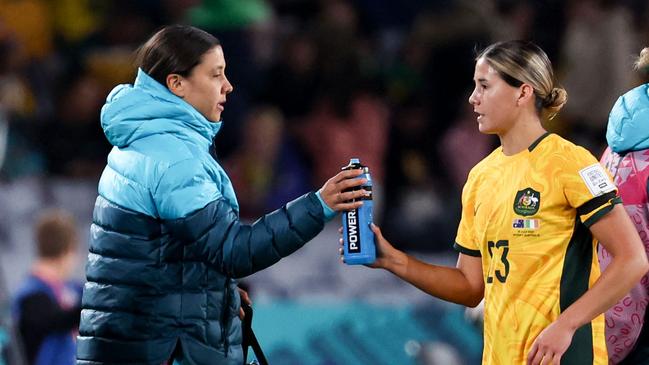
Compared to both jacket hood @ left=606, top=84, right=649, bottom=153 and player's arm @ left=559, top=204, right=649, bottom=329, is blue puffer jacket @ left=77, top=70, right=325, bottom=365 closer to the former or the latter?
player's arm @ left=559, top=204, right=649, bottom=329

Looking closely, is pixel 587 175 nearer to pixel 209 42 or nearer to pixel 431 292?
pixel 431 292

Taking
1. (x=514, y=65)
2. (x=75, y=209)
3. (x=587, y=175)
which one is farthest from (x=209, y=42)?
(x=75, y=209)

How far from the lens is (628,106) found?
13.6 feet

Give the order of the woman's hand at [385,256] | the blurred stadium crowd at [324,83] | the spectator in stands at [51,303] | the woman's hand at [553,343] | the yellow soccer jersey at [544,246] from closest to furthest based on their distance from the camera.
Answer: the woman's hand at [553,343]
the yellow soccer jersey at [544,246]
the woman's hand at [385,256]
the spectator in stands at [51,303]
the blurred stadium crowd at [324,83]

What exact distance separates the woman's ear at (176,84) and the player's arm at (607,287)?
1321mm

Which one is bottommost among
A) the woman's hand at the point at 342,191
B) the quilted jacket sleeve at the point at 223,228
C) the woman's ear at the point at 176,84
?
the quilted jacket sleeve at the point at 223,228

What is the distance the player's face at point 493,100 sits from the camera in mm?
3982

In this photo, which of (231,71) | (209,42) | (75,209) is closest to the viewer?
(209,42)

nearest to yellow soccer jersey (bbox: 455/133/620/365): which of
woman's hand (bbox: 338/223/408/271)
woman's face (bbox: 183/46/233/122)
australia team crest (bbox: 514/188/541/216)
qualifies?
australia team crest (bbox: 514/188/541/216)

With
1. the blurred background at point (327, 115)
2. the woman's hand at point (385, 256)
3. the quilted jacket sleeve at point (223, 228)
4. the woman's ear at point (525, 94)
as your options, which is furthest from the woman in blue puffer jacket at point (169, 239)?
the blurred background at point (327, 115)

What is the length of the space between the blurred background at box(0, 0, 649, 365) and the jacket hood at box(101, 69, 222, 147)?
4.39 m

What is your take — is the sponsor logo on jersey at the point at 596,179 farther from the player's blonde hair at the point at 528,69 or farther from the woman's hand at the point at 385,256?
the woman's hand at the point at 385,256

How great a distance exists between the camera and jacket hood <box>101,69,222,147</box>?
12.9 feet

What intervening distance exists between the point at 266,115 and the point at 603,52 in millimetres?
2403
